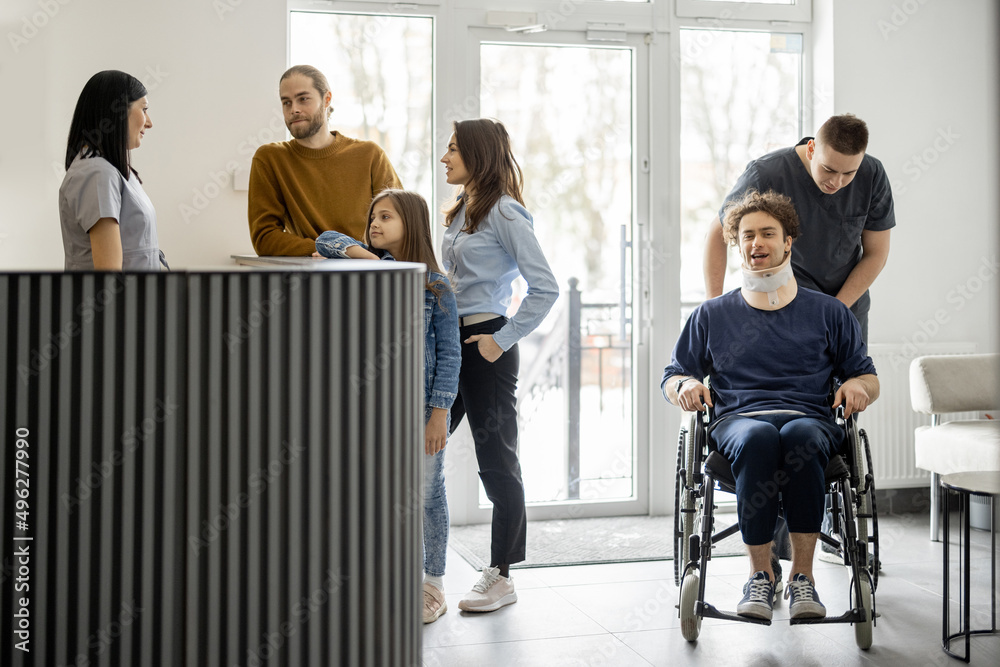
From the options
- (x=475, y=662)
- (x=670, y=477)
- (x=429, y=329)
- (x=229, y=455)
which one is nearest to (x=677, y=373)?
(x=429, y=329)

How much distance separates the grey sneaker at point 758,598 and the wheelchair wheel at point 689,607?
119mm

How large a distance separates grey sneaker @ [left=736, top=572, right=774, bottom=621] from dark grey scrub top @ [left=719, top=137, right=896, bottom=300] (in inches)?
38.4

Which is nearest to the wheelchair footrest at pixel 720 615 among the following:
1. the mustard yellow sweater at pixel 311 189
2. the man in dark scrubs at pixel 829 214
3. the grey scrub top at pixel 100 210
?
the man in dark scrubs at pixel 829 214

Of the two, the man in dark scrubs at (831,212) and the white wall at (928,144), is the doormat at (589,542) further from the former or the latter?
the white wall at (928,144)

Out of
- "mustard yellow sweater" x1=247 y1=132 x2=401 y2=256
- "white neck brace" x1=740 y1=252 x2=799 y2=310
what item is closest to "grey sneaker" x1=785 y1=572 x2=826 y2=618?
"white neck brace" x1=740 y1=252 x2=799 y2=310

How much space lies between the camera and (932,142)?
388 cm

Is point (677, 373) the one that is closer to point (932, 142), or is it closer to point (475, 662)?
point (475, 662)

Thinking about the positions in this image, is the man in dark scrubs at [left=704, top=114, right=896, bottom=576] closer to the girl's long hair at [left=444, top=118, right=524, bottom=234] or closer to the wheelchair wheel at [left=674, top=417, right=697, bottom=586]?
the wheelchair wheel at [left=674, top=417, right=697, bottom=586]

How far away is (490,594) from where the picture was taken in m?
2.66

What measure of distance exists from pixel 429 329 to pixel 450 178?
1.68ft

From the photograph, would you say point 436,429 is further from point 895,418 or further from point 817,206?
point 895,418

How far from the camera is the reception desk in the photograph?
92 centimetres

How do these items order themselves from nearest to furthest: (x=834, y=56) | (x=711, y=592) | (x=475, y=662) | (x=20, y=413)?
(x=20, y=413) < (x=475, y=662) < (x=711, y=592) < (x=834, y=56)

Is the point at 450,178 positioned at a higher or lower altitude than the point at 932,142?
lower
